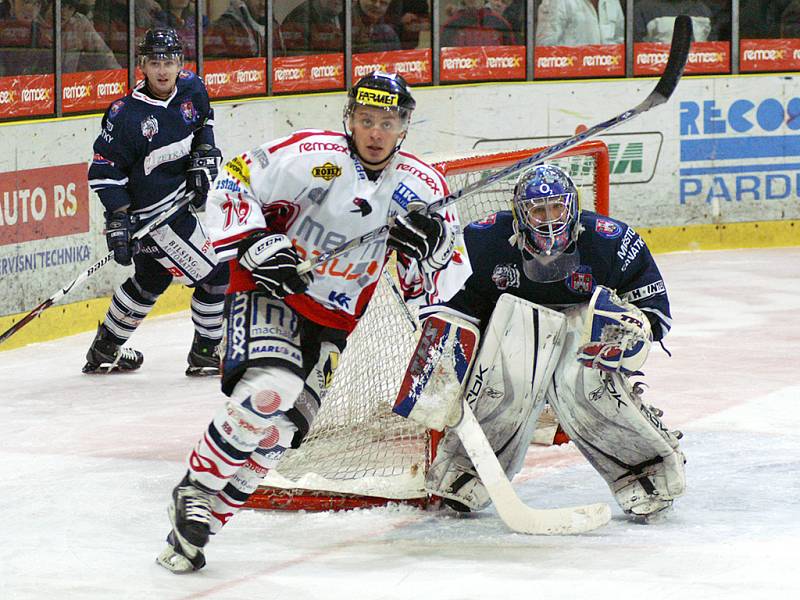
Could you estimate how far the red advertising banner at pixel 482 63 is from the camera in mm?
8664

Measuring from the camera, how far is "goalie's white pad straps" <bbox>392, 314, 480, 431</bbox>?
3.82 m

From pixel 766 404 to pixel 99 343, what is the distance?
2452 millimetres

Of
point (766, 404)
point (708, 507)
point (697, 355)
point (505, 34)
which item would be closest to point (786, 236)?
point (505, 34)

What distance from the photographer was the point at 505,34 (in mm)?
8883

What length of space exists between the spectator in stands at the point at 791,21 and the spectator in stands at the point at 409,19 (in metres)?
2.31

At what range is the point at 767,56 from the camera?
30.8ft

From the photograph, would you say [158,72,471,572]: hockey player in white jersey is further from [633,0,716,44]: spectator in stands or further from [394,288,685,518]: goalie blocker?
[633,0,716,44]: spectator in stands

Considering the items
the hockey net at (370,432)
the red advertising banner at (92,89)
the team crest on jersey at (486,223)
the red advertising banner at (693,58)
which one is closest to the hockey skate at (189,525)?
the hockey net at (370,432)

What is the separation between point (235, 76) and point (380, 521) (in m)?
4.12

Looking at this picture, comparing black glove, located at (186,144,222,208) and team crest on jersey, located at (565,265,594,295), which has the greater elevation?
black glove, located at (186,144,222,208)

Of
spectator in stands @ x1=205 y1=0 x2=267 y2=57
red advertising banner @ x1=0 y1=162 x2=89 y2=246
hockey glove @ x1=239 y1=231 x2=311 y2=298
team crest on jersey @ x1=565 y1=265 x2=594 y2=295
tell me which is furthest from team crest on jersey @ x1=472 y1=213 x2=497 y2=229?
spectator in stands @ x1=205 y1=0 x2=267 y2=57

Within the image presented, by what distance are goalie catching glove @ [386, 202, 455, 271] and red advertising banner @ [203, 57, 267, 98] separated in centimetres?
416

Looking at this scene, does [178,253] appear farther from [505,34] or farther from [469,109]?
[505,34]

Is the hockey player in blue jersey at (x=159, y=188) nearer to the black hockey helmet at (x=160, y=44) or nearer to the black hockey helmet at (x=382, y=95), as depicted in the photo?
the black hockey helmet at (x=160, y=44)
